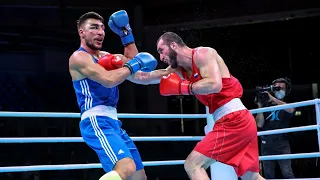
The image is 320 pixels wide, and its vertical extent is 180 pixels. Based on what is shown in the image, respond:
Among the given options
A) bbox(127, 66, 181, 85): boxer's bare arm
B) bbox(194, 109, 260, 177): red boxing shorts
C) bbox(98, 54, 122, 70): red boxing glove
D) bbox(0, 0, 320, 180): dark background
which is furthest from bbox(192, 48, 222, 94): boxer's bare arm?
bbox(0, 0, 320, 180): dark background

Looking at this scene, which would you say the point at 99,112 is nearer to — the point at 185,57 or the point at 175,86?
the point at 175,86

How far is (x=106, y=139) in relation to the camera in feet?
7.80

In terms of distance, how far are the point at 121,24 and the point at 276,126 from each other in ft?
Result: 8.16

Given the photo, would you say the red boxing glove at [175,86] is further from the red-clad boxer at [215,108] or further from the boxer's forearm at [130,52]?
the boxer's forearm at [130,52]

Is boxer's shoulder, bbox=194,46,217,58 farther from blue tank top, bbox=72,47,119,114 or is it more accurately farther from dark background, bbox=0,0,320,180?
dark background, bbox=0,0,320,180

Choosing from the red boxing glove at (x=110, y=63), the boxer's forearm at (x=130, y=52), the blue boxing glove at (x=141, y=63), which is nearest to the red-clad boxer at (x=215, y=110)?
the boxer's forearm at (x=130, y=52)

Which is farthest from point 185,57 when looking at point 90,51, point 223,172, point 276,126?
Answer: point 276,126

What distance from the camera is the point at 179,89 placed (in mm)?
2711

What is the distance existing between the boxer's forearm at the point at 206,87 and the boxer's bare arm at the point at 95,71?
47cm

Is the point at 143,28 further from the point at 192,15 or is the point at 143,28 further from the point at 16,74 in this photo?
the point at 16,74

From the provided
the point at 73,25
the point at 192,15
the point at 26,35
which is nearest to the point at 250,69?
the point at 192,15

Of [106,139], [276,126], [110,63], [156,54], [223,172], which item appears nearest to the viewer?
[106,139]

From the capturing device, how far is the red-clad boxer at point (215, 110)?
2678mm

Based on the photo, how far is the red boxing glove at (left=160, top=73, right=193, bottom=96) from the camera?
2691 mm
